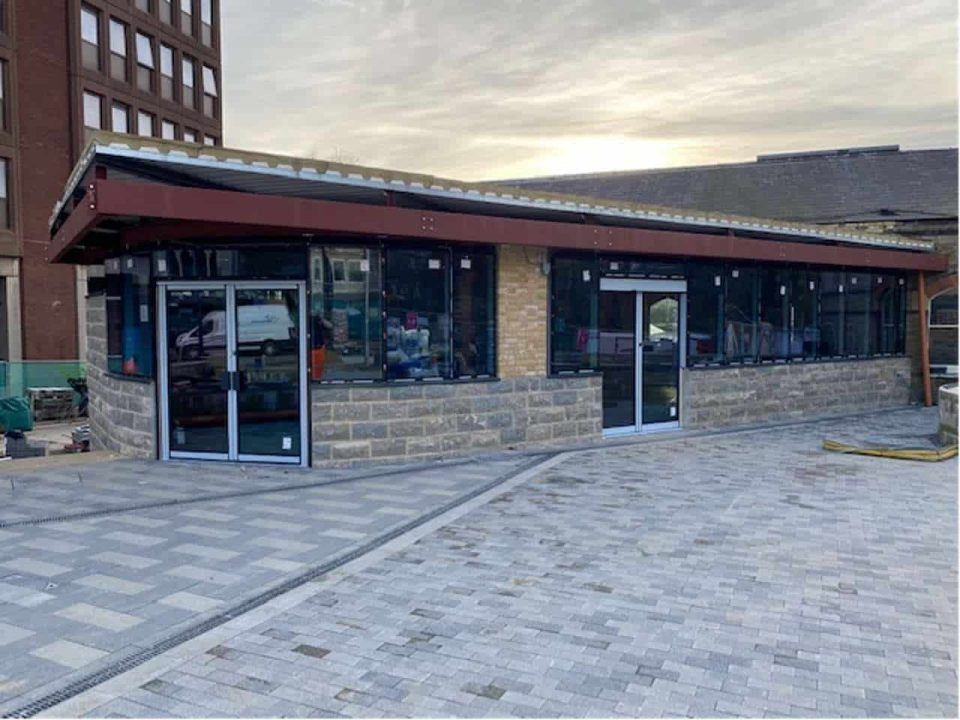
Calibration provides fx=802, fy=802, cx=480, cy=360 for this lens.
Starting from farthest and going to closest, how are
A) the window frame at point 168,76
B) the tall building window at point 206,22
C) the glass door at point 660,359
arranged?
1. the tall building window at point 206,22
2. the window frame at point 168,76
3. the glass door at point 660,359

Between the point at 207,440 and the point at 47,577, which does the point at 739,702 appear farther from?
the point at 207,440

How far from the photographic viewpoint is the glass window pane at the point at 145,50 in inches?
1189

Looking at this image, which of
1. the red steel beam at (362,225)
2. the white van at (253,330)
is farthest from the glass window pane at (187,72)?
the white van at (253,330)

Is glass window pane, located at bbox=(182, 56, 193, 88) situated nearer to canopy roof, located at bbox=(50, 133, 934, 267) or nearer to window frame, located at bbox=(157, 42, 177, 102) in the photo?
window frame, located at bbox=(157, 42, 177, 102)

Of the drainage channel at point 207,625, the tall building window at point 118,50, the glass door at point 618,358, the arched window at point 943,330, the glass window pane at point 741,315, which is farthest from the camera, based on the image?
the tall building window at point 118,50

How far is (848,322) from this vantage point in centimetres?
1507

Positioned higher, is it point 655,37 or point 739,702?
point 655,37

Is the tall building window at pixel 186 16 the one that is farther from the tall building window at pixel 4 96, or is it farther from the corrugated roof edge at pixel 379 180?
the corrugated roof edge at pixel 379 180

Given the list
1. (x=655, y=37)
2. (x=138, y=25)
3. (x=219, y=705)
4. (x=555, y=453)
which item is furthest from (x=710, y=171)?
(x=219, y=705)

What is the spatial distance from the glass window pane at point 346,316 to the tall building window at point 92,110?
22.2 meters

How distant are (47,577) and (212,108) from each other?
3330 centimetres

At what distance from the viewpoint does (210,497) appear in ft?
25.6

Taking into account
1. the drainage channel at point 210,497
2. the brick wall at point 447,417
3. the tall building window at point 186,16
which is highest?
the tall building window at point 186,16

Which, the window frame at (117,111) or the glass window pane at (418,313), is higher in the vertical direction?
the window frame at (117,111)
